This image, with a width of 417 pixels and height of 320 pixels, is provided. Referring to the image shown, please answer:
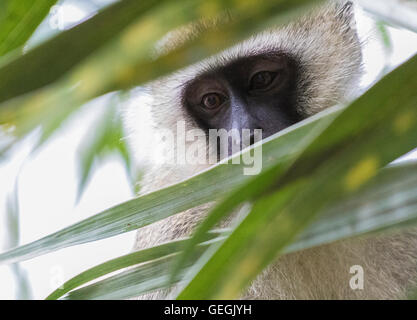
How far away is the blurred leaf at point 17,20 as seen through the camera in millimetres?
441

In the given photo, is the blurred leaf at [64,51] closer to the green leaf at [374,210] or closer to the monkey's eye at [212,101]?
the green leaf at [374,210]

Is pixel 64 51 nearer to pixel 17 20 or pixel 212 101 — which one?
pixel 17 20

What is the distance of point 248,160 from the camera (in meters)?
0.53

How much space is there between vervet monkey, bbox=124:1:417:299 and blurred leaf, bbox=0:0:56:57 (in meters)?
1.49

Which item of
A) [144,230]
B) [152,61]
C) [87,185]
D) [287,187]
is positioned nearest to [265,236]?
[287,187]

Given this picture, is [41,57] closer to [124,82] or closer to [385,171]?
[124,82]

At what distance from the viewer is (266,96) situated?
2.15 m

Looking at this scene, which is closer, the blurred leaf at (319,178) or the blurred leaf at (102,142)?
the blurred leaf at (319,178)

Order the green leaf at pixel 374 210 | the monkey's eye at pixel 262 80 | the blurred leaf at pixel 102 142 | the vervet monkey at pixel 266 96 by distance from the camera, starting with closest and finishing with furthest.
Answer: the green leaf at pixel 374 210, the blurred leaf at pixel 102 142, the vervet monkey at pixel 266 96, the monkey's eye at pixel 262 80

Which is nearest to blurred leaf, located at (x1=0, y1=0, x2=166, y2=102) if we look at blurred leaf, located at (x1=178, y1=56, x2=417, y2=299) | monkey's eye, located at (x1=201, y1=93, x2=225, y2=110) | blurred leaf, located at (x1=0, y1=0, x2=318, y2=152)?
blurred leaf, located at (x1=0, y1=0, x2=318, y2=152)

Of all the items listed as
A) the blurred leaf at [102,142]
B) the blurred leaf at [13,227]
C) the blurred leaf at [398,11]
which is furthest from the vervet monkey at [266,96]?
the blurred leaf at [398,11]

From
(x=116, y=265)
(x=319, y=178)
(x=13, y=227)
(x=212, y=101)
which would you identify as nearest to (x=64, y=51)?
(x=319, y=178)

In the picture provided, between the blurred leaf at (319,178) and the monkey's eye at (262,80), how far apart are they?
1795 millimetres

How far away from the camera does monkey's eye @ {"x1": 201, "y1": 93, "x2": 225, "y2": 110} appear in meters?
2.28
